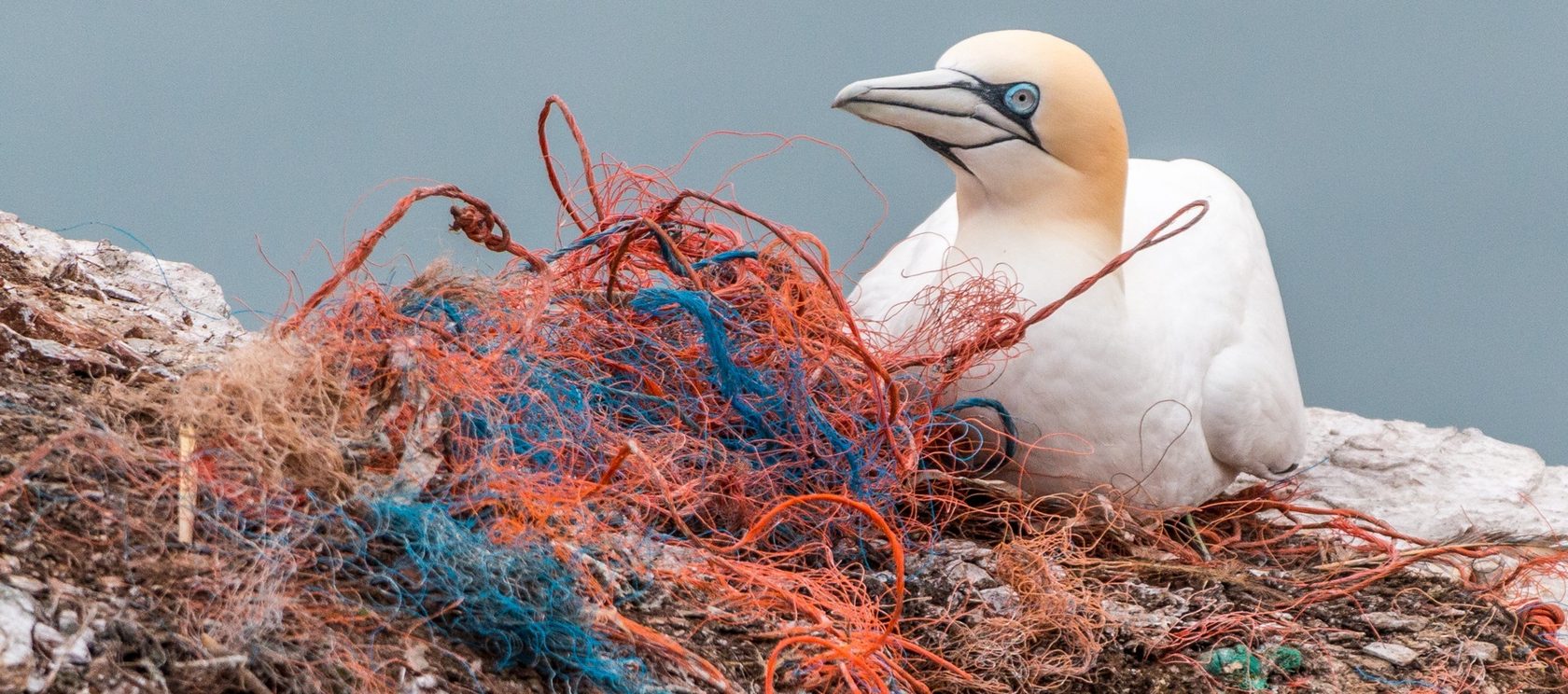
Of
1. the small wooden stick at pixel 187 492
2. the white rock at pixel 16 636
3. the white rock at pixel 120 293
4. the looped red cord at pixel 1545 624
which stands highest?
the small wooden stick at pixel 187 492

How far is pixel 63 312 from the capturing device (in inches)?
149

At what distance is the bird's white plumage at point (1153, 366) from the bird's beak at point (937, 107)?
1.09ft

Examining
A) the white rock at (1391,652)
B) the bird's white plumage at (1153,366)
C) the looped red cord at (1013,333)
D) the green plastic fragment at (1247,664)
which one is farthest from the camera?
the bird's white plumage at (1153,366)

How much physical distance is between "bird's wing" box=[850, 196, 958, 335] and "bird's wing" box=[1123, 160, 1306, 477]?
0.51 meters

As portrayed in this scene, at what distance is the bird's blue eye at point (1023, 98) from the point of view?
13.1 ft

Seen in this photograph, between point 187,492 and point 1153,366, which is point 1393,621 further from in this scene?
point 187,492

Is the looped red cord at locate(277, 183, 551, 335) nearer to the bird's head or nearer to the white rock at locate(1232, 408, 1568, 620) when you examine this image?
the bird's head

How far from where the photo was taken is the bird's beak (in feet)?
12.9

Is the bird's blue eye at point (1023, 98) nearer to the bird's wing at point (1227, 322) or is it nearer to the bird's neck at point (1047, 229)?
the bird's neck at point (1047, 229)

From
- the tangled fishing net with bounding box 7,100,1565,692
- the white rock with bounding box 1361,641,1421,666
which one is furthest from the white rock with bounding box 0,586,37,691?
the white rock with bounding box 1361,641,1421,666

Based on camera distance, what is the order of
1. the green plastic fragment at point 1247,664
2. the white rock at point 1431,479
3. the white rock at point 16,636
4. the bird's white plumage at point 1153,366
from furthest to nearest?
the white rock at point 1431,479, the bird's white plumage at point 1153,366, the green plastic fragment at point 1247,664, the white rock at point 16,636

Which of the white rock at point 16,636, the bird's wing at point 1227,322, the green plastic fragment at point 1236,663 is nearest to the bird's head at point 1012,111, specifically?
the bird's wing at point 1227,322

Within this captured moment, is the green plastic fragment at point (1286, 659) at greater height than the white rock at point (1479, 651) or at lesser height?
greater

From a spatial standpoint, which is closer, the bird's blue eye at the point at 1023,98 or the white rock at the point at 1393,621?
the white rock at the point at 1393,621
